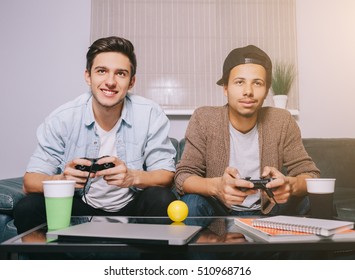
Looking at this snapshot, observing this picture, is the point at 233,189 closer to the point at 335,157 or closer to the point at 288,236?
the point at 288,236

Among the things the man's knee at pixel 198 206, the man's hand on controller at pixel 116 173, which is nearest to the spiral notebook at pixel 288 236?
the man's knee at pixel 198 206

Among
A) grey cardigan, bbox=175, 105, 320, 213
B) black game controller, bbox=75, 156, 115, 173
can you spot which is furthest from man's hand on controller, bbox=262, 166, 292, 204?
black game controller, bbox=75, 156, 115, 173

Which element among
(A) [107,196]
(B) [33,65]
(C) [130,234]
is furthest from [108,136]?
(B) [33,65]

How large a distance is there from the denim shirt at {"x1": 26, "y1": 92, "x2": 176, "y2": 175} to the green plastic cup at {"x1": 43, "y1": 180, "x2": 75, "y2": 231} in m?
0.60

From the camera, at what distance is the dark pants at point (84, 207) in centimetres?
126

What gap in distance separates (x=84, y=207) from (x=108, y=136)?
328mm

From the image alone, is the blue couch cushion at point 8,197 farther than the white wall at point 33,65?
No

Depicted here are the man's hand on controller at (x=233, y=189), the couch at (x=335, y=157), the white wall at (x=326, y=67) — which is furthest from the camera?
the white wall at (x=326, y=67)

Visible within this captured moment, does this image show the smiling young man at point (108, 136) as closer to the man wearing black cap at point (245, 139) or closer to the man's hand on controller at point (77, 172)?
the man wearing black cap at point (245, 139)

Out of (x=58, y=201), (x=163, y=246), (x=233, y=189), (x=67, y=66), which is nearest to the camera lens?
(x=163, y=246)

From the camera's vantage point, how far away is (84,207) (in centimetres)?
145

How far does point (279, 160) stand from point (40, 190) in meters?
1.00

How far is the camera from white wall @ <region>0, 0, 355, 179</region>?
8.45ft

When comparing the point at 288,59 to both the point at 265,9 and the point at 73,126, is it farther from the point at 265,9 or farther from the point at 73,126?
the point at 73,126
